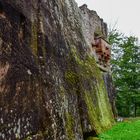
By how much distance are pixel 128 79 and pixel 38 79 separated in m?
24.0

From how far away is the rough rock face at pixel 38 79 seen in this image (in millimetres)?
5488

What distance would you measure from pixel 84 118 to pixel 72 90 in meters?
1.03

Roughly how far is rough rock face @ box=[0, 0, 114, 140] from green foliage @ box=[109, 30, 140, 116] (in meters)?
19.5

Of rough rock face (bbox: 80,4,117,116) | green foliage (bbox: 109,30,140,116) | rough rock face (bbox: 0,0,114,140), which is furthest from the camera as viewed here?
green foliage (bbox: 109,30,140,116)

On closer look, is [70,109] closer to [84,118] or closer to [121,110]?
[84,118]

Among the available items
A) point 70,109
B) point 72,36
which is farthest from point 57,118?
point 72,36

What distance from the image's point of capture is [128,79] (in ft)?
97.2

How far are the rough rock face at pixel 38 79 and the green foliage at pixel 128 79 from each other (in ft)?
64.1

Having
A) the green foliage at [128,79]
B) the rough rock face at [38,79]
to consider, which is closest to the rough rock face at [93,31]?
the rough rock face at [38,79]

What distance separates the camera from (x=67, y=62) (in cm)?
929

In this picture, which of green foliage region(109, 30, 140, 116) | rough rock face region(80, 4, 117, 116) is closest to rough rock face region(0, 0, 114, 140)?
rough rock face region(80, 4, 117, 116)

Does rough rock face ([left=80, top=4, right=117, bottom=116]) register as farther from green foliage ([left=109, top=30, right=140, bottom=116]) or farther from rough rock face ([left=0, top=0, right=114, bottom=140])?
green foliage ([left=109, top=30, right=140, bottom=116])

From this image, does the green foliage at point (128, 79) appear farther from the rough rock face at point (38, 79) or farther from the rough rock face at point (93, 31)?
the rough rock face at point (38, 79)

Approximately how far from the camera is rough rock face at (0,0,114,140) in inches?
216
